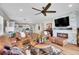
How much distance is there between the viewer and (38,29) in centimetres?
243

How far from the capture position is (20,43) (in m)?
2.40

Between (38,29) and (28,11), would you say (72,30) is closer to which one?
(38,29)

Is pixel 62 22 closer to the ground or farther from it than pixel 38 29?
farther from it

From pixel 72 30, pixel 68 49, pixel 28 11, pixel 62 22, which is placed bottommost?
pixel 68 49

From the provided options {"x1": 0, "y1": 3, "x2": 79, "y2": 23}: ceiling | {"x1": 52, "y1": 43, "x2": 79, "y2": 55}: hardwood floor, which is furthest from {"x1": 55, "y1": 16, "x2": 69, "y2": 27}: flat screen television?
{"x1": 52, "y1": 43, "x2": 79, "y2": 55}: hardwood floor

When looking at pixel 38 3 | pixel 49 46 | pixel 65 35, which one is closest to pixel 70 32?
pixel 65 35

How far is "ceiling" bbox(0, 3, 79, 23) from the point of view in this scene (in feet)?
7.74

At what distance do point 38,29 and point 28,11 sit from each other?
352 mm

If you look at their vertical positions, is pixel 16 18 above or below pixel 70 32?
above

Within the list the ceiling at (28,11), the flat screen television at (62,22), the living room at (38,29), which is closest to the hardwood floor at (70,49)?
the living room at (38,29)

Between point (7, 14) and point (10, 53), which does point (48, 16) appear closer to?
point (7, 14)

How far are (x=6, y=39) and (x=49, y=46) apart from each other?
2.43 feet

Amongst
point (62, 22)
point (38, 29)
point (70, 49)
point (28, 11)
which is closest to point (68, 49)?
point (70, 49)
